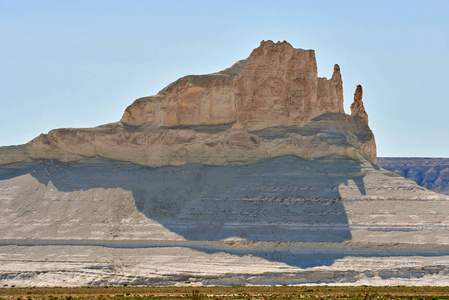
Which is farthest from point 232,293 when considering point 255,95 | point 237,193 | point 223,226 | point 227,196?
point 255,95

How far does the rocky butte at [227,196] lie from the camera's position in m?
48.2

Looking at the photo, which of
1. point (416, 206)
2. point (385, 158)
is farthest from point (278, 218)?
point (385, 158)

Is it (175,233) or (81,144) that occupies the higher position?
(81,144)

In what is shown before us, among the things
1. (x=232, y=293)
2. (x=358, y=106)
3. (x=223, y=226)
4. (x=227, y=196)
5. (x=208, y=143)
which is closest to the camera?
(x=232, y=293)

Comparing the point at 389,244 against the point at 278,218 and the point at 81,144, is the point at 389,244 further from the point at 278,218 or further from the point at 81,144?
the point at 81,144

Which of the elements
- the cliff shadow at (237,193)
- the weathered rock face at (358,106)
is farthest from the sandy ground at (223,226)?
the weathered rock face at (358,106)

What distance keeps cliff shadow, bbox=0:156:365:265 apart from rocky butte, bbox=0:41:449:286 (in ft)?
0.37

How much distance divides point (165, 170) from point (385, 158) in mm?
73816

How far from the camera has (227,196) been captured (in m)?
54.9

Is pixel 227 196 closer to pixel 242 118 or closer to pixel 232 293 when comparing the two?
pixel 242 118

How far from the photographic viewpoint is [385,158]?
5017 inches

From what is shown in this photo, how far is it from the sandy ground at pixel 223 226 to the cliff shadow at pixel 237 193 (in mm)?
103

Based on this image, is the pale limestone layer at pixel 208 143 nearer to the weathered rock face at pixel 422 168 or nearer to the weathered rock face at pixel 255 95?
the weathered rock face at pixel 255 95

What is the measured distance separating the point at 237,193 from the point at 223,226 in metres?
3.87
